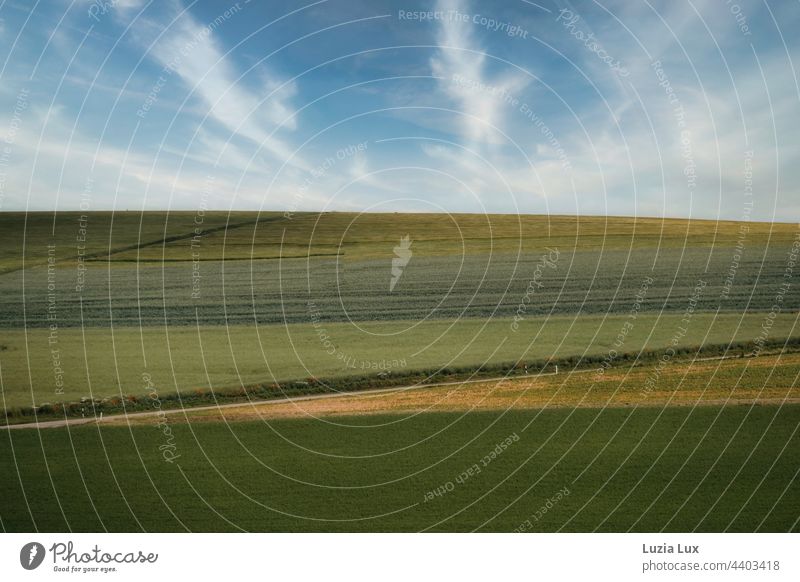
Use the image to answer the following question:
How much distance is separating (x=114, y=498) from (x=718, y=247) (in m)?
61.8

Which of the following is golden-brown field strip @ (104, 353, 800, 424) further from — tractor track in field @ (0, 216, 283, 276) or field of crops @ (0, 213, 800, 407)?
tractor track in field @ (0, 216, 283, 276)

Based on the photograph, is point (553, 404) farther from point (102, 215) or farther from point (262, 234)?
point (102, 215)

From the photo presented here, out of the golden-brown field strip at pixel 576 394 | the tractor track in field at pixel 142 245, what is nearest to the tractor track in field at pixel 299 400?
the golden-brown field strip at pixel 576 394

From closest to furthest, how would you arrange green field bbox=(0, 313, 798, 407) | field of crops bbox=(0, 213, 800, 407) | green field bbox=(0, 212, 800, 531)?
green field bbox=(0, 212, 800, 531) < green field bbox=(0, 313, 798, 407) < field of crops bbox=(0, 213, 800, 407)

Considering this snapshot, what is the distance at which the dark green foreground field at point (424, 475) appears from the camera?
11.8 metres

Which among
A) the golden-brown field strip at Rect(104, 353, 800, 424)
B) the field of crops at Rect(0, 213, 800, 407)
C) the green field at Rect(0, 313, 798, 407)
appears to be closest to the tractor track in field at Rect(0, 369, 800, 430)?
the golden-brown field strip at Rect(104, 353, 800, 424)

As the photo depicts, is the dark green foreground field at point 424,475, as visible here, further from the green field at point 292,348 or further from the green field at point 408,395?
the green field at point 292,348

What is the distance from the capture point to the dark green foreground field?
11820mm
